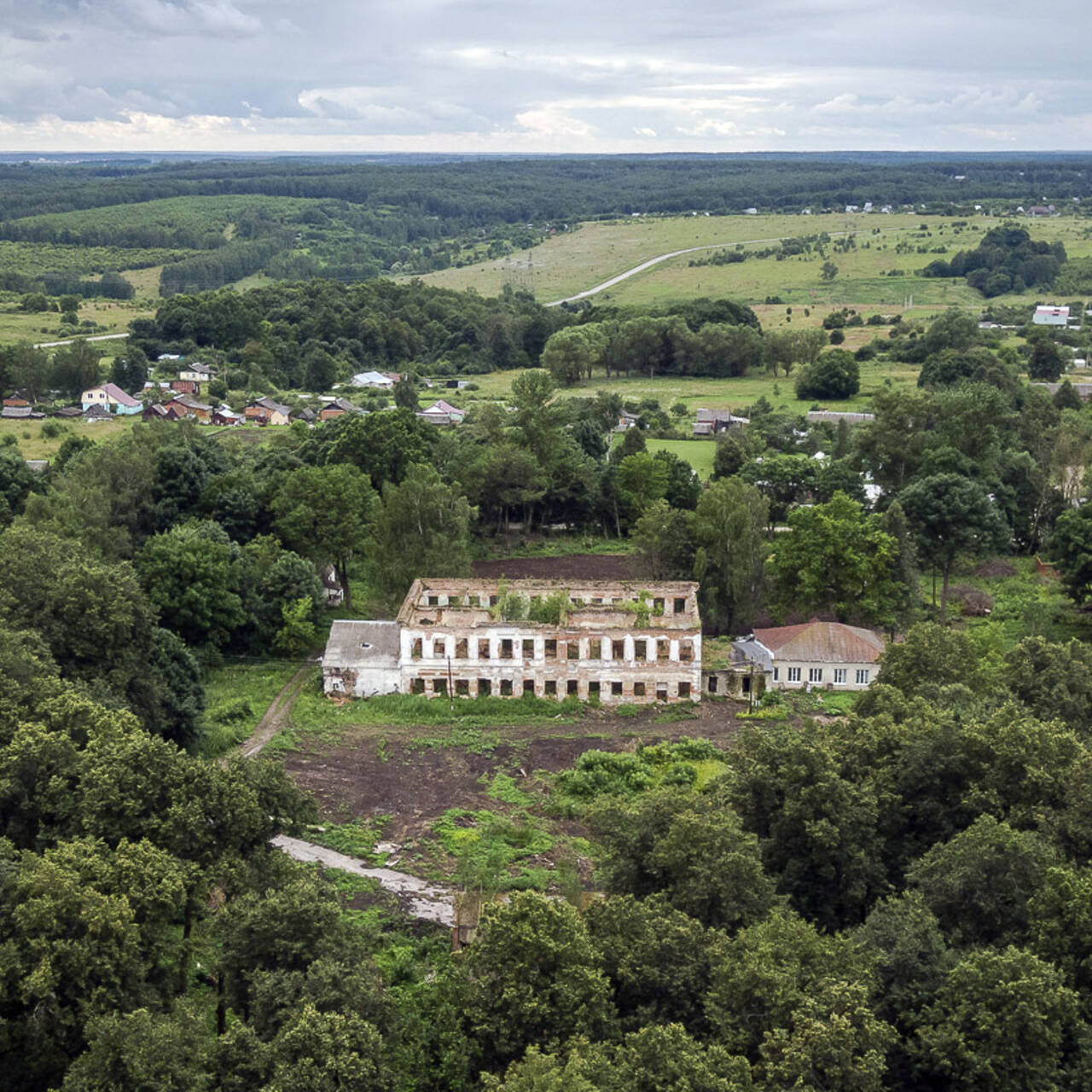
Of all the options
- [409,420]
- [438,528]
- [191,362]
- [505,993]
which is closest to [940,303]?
[191,362]

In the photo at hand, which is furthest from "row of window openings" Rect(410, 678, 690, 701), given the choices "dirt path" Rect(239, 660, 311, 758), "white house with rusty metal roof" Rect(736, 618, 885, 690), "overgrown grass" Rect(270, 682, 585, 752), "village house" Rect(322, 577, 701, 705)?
"dirt path" Rect(239, 660, 311, 758)

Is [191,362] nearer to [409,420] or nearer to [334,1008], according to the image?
[409,420]

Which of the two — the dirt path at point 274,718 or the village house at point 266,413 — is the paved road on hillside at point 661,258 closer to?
the village house at point 266,413

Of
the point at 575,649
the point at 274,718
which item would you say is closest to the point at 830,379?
the point at 575,649

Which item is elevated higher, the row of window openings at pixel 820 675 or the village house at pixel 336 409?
the village house at pixel 336 409

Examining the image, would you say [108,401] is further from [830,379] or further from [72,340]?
[830,379]

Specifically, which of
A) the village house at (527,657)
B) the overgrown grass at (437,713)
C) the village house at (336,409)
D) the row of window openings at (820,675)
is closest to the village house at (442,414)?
the village house at (336,409)

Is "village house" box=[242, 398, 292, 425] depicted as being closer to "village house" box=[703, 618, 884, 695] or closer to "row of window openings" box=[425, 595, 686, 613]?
"row of window openings" box=[425, 595, 686, 613]
